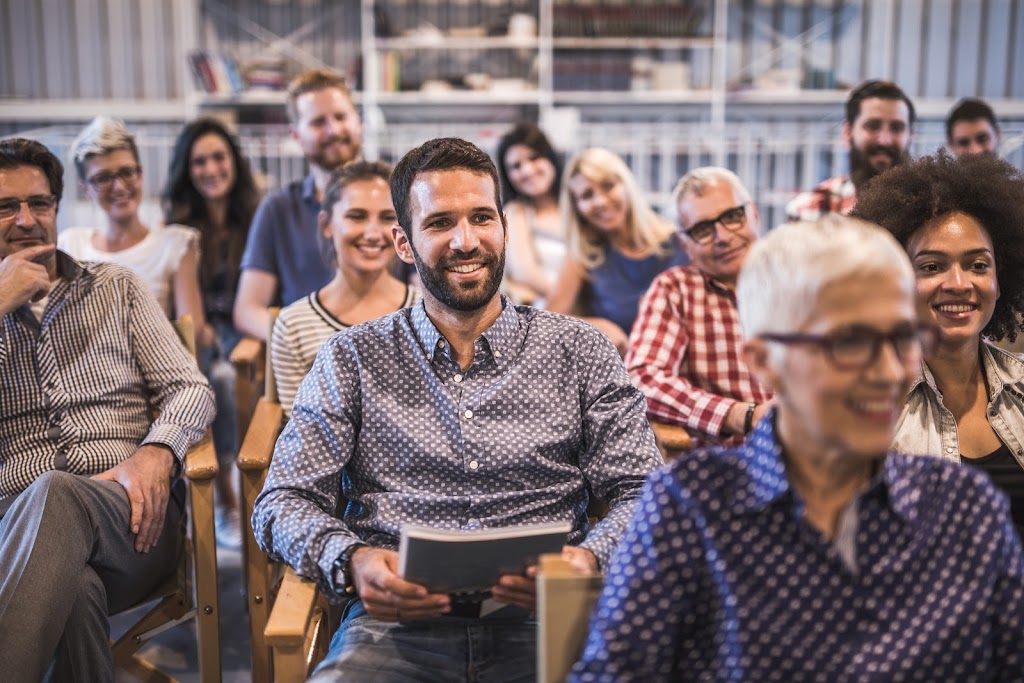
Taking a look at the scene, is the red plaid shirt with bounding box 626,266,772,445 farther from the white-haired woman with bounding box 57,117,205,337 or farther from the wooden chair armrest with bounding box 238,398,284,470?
the white-haired woman with bounding box 57,117,205,337

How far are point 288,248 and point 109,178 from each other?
59cm

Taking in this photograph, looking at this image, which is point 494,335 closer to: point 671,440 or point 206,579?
point 671,440

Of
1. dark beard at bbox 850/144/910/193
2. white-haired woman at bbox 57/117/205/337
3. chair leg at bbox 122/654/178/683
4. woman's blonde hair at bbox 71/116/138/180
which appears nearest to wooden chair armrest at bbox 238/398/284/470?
chair leg at bbox 122/654/178/683

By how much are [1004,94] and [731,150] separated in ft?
6.42

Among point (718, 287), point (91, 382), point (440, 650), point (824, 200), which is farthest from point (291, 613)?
point (824, 200)

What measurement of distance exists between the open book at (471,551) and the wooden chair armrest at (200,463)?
0.78m

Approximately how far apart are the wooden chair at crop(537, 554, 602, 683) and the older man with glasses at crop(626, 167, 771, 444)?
1.14 meters

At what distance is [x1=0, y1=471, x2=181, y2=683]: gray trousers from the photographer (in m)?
1.68

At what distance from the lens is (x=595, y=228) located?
3344mm

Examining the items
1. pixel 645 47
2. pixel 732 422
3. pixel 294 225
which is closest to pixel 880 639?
pixel 732 422

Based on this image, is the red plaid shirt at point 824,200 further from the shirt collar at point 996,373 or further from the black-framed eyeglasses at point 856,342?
the black-framed eyeglasses at point 856,342

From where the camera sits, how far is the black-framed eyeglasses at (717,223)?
2520 millimetres

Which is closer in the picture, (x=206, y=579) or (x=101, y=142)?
(x=206, y=579)

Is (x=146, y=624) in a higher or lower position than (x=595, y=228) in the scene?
lower
